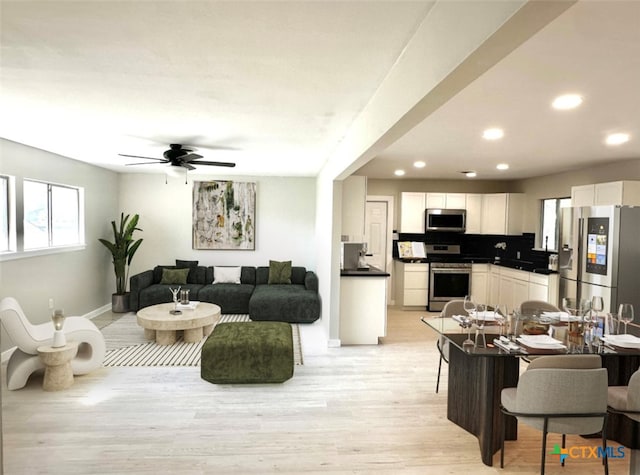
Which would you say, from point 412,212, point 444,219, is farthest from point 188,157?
point 444,219

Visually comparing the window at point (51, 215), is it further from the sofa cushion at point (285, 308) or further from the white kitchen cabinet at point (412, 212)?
the white kitchen cabinet at point (412, 212)

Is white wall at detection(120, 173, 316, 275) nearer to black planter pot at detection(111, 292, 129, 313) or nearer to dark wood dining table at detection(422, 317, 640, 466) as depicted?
black planter pot at detection(111, 292, 129, 313)

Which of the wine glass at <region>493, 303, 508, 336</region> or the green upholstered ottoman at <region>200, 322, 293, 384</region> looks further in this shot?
the green upholstered ottoman at <region>200, 322, 293, 384</region>

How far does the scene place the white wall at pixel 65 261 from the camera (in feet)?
15.4

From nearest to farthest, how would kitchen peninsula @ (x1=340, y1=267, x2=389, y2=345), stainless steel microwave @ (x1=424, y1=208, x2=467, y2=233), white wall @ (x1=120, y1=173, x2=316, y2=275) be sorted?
kitchen peninsula @ (x1=340, y1=267, x2=389, y2=345) < white wall @ (x1=120, y1=173, x2=316, y2=275) < stainless steel microwave @ (x1=424, y1=208, x2=467, y2=233)

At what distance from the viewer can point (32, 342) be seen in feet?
12.4

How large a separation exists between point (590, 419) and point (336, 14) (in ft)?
8.49

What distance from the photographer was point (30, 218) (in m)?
5.17

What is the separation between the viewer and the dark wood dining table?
2.68m

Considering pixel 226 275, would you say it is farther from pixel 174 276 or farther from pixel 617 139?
pixel 617 139

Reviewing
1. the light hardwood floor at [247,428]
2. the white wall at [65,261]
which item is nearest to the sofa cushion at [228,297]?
the white wall at [65,261]

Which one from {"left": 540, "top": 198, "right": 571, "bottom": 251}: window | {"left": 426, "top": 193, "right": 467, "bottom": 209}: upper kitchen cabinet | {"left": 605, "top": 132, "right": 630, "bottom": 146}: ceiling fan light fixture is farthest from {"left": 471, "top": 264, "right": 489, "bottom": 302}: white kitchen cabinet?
{"left": 605, "top": 132, "right": 630, "bottom": 146}: ceiling fan light fixture

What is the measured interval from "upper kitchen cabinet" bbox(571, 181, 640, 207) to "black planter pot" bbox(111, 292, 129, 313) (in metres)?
7.02

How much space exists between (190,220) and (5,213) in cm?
313
